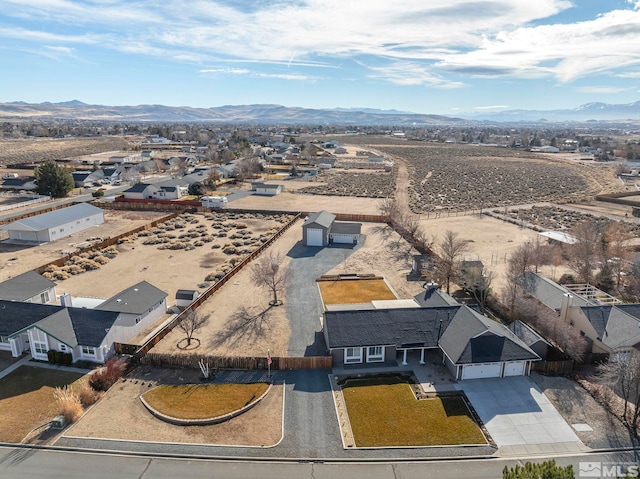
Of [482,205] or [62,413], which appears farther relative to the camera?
[482,205]

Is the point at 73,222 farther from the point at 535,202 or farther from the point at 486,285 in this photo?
the point at 535,202

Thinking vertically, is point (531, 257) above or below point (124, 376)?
above

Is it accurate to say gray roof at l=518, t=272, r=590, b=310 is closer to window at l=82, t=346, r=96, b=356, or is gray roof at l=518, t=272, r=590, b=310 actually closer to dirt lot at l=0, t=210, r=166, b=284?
window at l=82, t=346, r=96, b=356

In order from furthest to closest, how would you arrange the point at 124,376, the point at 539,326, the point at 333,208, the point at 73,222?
the point at 333,208
the point at 73,222
the point at 539,326
the point at 124,376

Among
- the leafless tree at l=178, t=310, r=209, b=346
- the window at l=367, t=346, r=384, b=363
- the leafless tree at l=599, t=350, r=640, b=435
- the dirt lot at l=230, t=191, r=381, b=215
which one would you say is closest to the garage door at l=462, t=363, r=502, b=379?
the window at l=367, t=346, r=384, b=363

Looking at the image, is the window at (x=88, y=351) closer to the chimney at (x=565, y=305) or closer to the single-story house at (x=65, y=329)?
the single-story house at (x=65, y=329)

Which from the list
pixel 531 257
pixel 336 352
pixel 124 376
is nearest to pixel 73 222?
pixel 124 376

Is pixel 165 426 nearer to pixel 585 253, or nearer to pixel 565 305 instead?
pixel 565 305
